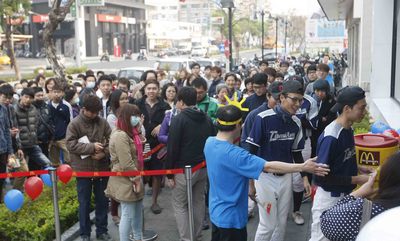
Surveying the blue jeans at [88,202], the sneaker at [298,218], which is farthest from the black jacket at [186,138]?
the sneaker at [298,218]

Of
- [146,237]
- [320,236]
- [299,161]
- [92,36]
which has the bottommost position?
[146,237]

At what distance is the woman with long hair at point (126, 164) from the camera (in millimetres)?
5293

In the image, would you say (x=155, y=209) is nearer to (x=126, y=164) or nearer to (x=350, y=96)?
(x=126, y=164)

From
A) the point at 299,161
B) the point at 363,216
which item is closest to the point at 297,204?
the point at 299,161

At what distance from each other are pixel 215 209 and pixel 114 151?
1.55 meters

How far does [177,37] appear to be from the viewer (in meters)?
105

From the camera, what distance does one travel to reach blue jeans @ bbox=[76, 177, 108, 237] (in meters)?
5.88

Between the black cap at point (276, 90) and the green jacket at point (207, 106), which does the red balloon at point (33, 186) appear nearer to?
the green jacket at point (207, 106)

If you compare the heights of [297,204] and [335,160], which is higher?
[335,160]

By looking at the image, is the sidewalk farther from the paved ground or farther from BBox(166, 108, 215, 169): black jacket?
BBox(166, 108, 215, 169): black jacket

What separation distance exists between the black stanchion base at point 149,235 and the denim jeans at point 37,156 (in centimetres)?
265

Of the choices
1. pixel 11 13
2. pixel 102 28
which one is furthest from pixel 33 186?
pixel 102 28

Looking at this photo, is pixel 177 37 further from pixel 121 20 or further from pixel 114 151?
pixel 114 151

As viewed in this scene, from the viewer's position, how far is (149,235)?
20.8ft
